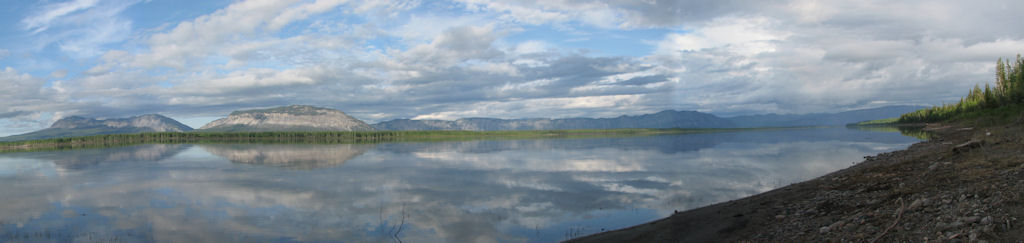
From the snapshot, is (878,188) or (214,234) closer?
(878,188)

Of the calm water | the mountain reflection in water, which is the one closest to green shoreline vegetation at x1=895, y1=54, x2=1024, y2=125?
the calm water

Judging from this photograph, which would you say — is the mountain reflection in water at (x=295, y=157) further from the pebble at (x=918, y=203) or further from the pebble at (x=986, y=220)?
the pebble at (x=986, y=220)

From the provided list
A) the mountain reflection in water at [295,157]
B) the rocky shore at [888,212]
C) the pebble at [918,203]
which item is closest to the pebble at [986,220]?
the rocky shore at [888,212]

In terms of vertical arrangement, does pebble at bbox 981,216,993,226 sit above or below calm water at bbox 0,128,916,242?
above

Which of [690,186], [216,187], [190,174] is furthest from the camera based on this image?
[190,174]

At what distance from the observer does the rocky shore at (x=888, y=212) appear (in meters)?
7.46

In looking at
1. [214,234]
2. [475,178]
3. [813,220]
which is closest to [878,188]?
[813,220]

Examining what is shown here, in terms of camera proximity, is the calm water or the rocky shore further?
the calm water

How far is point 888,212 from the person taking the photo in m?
9.51

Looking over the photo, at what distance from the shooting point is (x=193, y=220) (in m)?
19.9

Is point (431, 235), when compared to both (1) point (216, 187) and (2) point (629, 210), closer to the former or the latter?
(2) point (629, 210)

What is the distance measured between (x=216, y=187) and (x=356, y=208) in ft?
49.9

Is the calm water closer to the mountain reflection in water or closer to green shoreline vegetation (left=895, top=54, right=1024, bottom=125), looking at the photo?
the mountain reflection in water

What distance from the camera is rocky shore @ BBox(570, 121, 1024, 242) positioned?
24.5ft
